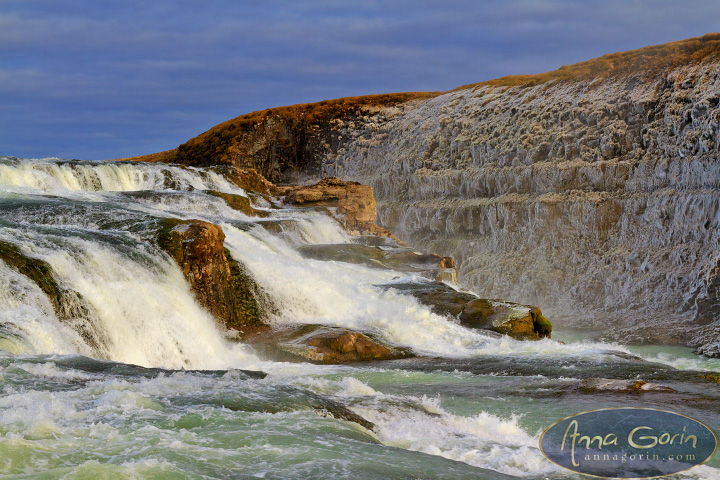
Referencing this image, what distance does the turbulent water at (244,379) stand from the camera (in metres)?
6.21

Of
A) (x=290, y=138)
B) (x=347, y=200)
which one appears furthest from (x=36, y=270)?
(x=290, y=138)

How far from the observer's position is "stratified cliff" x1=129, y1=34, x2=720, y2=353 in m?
24.3

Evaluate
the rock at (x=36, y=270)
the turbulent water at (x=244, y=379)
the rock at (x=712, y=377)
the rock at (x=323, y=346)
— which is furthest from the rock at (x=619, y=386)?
the rock at (x=36, y=270)

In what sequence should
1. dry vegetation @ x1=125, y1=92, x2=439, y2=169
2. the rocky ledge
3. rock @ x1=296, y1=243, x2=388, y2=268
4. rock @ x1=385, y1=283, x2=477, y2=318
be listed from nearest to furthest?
1. the rocky ledge
2. rock @ x1=385, y1=283, x2=477, y2=318
3. rock @ x1=296, y1=243, x2=388, y2=268
4. dry vegetation @ x1=125, y1=92, x2=439, y2=169

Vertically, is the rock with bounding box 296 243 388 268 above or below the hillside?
below

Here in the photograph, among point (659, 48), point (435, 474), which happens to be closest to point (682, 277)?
point (659, 48)

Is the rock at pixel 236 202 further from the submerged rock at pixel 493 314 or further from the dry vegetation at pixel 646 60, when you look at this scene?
the dry vegetation at pixel 646 60

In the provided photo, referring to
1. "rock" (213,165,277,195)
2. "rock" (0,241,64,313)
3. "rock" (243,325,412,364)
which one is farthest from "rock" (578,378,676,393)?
"rock" (213,165,277,195)

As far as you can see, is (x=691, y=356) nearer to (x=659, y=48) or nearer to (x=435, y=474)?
(x=659, y=48)

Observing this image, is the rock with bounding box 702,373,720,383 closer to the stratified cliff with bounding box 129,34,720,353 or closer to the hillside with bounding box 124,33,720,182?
the stratified cliff with bounding box 129,34,720,353

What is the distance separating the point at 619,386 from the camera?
10.3 m

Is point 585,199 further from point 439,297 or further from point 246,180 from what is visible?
point 246,180

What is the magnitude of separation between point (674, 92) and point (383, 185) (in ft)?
57.3

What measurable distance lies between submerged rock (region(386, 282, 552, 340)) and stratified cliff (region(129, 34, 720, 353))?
710cm
